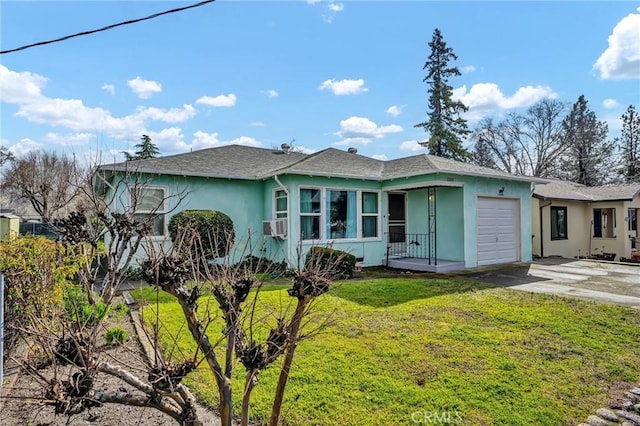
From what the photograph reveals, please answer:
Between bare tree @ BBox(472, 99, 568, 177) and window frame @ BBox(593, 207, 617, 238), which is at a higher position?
bare tree @ BBox(472, 99, 568, 177)

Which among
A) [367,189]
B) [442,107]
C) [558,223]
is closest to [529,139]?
[442,107]

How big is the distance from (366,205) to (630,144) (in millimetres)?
35068

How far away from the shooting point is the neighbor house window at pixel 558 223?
1680 cm

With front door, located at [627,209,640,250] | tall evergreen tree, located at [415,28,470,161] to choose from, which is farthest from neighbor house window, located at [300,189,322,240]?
tall evergreen tree, located at [415,28,470,161]

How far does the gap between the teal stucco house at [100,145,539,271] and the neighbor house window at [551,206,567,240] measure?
4282 millimetres

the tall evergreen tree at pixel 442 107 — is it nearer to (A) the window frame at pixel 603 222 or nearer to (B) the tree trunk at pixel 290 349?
(A) the window frame at pixel 603 222

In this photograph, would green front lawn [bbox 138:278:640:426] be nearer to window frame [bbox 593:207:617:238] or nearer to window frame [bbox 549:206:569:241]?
window frame [bbox 549:206:569:241]

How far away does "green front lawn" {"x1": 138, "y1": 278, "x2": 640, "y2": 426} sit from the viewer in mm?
3393

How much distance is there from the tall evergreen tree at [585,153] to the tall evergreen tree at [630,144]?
141 cm

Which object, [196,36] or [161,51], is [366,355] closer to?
[196,36]

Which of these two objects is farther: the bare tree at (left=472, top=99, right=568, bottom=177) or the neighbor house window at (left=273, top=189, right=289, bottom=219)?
the bare tree at (left=472, top=99, right=568, bottom=177)

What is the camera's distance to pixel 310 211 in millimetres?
11836

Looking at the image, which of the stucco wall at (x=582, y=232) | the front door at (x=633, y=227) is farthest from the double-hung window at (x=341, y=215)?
the front door at (x=633, y=227)

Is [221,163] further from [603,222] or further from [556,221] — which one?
[603,222]
